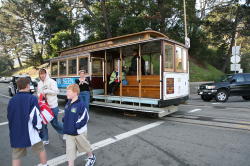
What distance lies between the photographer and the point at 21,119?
3.01 meters

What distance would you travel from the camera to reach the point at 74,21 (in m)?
30.2

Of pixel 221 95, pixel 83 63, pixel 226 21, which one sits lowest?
pixel 221 95

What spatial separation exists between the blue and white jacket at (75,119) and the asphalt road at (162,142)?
93 cm

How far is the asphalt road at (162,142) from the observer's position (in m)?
3.92

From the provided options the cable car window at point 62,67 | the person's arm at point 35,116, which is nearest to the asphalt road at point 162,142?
the person's arm at point 35,116

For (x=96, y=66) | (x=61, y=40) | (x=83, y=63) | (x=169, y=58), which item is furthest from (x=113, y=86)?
(x=61, y=40)

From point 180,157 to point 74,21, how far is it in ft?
97.7

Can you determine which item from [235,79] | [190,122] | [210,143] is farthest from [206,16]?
[210,143]

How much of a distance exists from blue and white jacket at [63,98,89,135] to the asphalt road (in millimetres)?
932

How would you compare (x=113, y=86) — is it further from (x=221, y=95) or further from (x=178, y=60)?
(x=221, y=95)

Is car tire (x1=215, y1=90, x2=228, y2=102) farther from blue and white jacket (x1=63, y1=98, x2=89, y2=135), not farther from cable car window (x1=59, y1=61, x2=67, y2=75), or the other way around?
blue and white jacket (x1=63, y1=98, x2=89, y2=135)

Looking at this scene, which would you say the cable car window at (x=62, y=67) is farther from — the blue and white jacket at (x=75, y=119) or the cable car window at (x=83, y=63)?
the blue and white jacket at (x=75, y=119)

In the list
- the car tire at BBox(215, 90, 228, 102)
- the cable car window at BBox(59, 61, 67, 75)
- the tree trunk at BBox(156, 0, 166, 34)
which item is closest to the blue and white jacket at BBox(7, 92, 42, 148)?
the cable car window at BBox(59, 61, 67, 75)

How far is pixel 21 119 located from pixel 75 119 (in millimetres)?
807
